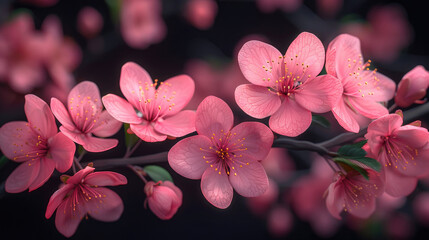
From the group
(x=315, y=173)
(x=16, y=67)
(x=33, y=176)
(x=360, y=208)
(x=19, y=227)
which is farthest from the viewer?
(x=19, y=227)

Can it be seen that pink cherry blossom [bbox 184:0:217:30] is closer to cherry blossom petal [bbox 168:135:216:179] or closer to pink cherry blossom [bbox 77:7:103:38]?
pink cherry blossom [bbox 77:7:103:38]

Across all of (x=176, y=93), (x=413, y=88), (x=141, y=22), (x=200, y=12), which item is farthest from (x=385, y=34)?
(x=176, y=93)

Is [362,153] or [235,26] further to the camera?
[235,26]

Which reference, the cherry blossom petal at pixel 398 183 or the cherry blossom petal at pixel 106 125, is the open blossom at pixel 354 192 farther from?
the cherry blossom petal at pixel 106 125

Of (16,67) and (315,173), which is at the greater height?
(16,67)

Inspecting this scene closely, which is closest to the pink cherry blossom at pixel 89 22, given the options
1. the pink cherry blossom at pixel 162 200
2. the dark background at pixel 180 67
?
the dark background at pixel 180 67

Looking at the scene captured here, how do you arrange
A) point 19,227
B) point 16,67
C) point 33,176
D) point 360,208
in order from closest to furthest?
1. point 33,176
2. point 360,208
3. point 16,67
4. point 19,227

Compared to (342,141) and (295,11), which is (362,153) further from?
(295,11)

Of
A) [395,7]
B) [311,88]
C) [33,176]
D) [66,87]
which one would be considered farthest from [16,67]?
[395,7]
